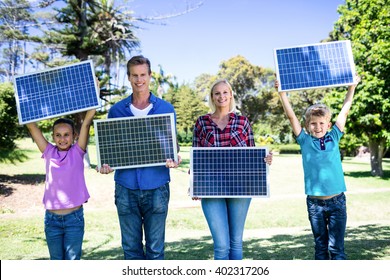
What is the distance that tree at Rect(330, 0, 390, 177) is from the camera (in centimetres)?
1703

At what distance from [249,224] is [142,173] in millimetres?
7787

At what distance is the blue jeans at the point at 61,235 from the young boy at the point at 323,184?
2416mm

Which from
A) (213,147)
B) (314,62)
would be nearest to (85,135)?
(213,147)

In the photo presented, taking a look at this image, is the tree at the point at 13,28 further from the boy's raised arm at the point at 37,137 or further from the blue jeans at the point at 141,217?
the blue jeans at the point at 141,217

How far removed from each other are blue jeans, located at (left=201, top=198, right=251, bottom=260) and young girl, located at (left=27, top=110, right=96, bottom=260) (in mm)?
1305

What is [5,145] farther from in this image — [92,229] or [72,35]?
[72,35]

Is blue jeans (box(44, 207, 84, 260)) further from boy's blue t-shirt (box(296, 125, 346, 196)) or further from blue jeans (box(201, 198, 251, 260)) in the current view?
boy's blue t-shirt (box(296, 125, 346, 196))

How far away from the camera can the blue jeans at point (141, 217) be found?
387 cm

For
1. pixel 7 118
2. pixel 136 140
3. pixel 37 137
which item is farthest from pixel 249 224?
pixel 7 118

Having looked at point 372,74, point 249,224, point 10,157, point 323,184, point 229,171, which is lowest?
point 249,224

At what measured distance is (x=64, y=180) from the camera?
3.96 m

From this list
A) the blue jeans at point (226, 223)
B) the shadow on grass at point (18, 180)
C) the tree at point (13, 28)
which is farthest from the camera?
the shadow on grass at point (18, 180)

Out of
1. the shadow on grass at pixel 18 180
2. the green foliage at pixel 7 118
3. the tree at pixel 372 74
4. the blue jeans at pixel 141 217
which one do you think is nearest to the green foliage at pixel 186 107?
the tree at pixel 372 74

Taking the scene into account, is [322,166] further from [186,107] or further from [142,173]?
[186,107]
